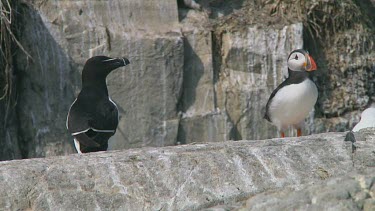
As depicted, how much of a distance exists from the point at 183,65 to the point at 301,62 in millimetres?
1338

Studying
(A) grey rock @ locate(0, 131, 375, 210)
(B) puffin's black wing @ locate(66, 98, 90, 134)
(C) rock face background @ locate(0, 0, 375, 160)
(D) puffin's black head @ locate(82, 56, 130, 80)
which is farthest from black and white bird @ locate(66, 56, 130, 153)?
(A) grey rock @ locate(0, 131, 375, 210)

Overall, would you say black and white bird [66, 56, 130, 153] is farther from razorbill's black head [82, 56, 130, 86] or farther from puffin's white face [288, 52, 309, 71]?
puffin's white face [288, 52, 309, 71]

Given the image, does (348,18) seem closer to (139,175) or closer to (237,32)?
(237,32)

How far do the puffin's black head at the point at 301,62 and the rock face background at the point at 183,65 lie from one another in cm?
91

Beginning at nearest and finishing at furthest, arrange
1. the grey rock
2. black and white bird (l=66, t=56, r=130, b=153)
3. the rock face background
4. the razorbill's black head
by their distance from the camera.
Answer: the grey rock
black and white bird (l=66, t=56, r=130, b=153)
the razorbill's black head
the rock face background

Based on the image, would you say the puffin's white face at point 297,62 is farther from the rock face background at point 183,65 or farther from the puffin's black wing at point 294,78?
the rock face background at point 183,65

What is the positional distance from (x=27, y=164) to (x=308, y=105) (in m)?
3.82

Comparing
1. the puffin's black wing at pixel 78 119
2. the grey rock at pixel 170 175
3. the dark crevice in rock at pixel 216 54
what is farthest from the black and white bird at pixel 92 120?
the dark crevice in rock at pixel 216 54

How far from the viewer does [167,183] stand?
610cm

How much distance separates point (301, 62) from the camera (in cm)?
941

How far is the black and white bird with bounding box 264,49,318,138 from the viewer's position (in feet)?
30.8

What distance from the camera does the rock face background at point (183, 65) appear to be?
10008mm

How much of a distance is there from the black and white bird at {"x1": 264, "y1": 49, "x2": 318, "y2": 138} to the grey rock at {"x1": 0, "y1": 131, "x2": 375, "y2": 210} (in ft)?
9.48

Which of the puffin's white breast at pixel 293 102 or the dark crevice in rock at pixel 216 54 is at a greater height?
the dark crevice in rock at pixel 216 54
